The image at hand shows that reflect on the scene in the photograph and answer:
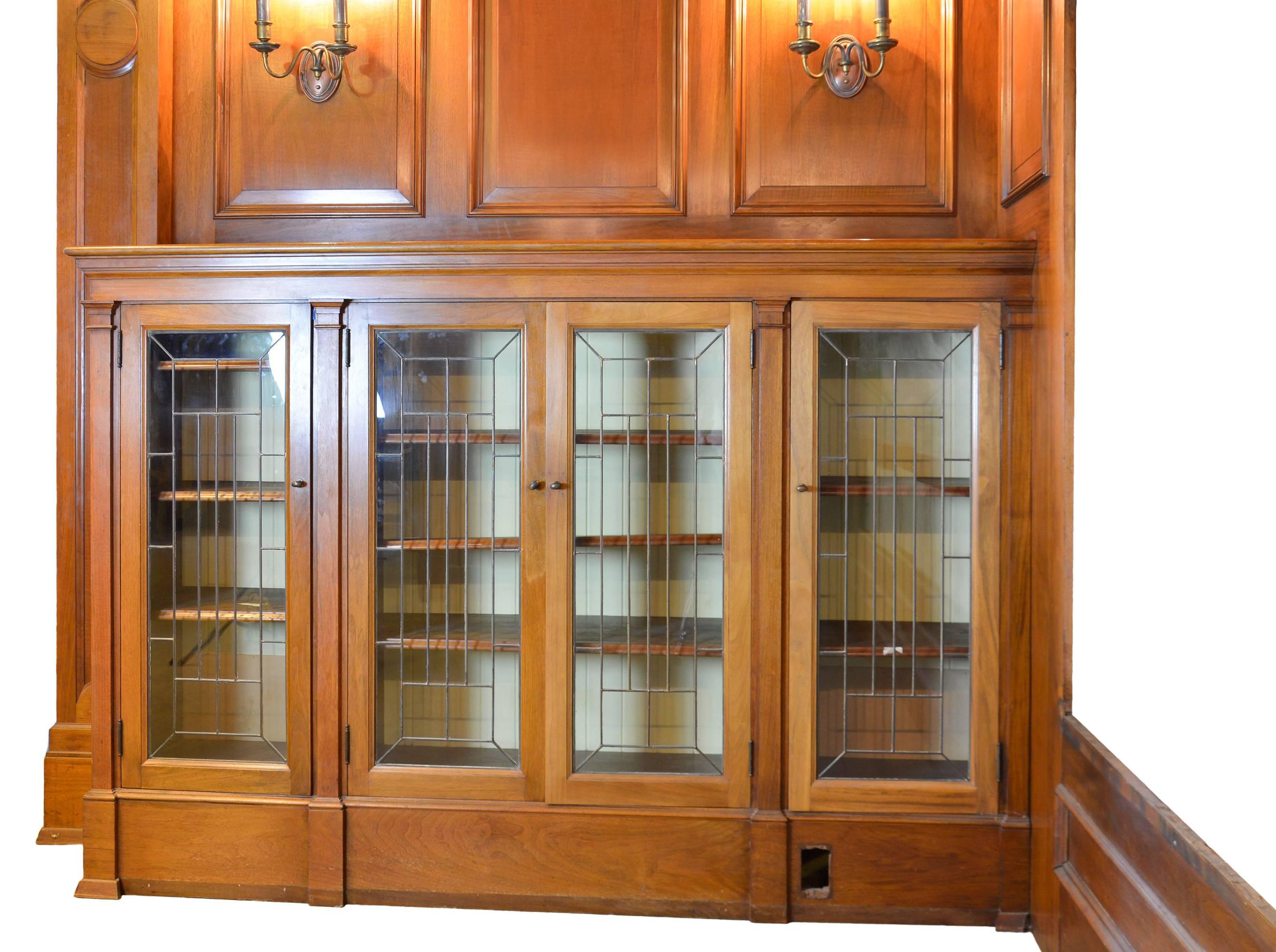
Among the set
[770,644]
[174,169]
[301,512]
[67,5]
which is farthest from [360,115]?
[770,644]

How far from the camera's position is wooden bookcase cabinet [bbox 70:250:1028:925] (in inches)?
111

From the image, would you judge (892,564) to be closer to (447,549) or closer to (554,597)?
(554,597)

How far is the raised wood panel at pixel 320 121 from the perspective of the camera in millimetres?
3236

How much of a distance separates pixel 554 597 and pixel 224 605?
0.99 meters

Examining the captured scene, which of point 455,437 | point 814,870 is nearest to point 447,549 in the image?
point 455,437

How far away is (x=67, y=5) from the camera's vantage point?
134 inches

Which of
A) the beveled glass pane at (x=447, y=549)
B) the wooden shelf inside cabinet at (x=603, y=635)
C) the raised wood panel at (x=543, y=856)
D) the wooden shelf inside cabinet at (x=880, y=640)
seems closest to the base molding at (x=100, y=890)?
the raised wood panel at (x=543, y=856)

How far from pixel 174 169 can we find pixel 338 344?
1.00 m

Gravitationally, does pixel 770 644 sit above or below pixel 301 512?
below

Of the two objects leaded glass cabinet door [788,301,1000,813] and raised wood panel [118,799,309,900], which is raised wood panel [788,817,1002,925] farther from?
raised wood panel [118,799,309,900]

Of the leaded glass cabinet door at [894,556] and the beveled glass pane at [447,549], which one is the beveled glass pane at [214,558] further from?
the leaded glass cabinet door at [894,556]

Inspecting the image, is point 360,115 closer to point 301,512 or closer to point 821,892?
point 301,512

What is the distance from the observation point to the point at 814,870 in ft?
9.41

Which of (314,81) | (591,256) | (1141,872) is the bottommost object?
(1141,872)
